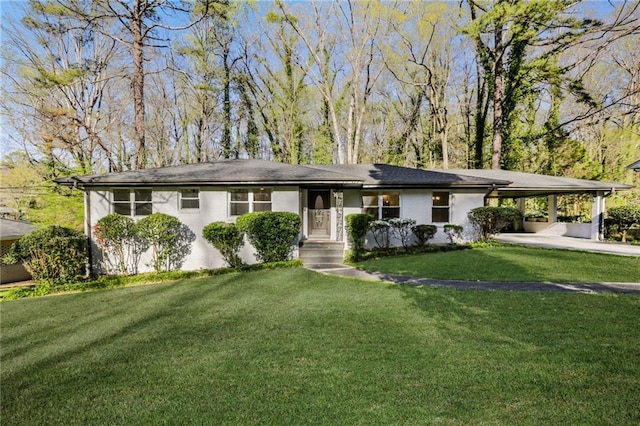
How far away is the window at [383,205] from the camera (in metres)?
12.0

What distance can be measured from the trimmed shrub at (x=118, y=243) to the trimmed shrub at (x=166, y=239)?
1.35 ft

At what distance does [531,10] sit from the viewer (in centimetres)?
1367

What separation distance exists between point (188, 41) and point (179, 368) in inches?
958

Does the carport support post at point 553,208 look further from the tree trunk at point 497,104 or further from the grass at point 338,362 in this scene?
the grass at point 338,362

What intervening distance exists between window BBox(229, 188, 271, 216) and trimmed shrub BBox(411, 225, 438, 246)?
5.64m

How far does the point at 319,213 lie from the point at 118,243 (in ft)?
23.3

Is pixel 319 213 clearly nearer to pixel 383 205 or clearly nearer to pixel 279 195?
pixel 279 195

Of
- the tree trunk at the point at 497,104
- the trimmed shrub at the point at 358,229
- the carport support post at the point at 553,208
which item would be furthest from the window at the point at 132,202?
the tree trunk at the point at 497,104

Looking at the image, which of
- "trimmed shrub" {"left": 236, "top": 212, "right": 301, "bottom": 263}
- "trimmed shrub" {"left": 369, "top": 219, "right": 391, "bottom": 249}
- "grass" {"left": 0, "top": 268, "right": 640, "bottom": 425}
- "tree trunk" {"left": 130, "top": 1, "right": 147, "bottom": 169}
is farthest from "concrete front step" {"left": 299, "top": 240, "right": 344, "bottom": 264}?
"tree trunk" {"left": 130, "top": 1, "right": 147, "bottom": 169}

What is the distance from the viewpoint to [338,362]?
3.27 m

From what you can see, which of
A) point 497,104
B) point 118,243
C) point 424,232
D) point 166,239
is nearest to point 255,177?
point 166,239

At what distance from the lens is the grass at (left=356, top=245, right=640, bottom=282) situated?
6.69 meters

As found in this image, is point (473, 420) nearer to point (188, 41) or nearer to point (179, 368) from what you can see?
point (179, 368)

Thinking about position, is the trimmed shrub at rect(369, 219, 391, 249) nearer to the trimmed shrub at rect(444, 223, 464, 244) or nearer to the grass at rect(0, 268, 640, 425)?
the trimmed shrub at rect(444, 223, 464, 244)
